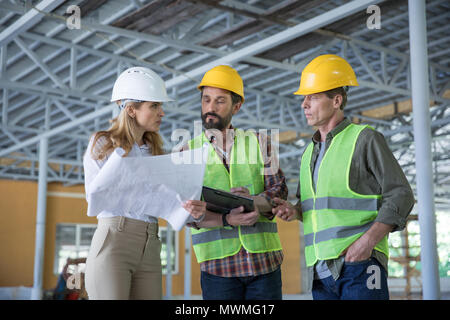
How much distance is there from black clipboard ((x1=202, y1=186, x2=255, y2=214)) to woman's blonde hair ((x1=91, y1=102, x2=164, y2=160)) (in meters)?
0.41

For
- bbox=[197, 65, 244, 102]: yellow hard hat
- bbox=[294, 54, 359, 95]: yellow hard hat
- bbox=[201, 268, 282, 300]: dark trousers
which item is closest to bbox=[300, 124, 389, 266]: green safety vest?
bbox=[294, 54, 359, 95]: yellow hard hat

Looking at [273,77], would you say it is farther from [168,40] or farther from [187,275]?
[187,275]

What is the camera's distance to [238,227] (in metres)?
3.28

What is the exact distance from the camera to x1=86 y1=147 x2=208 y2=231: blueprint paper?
2.39 meters

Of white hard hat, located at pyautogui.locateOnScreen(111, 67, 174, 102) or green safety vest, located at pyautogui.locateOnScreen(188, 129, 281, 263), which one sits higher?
white hard hat, located at pyautogui.locateOnScreen(111, 67, 174, 102)

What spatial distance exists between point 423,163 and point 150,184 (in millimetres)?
3708

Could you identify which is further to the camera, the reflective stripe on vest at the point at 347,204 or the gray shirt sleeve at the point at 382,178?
the reflective stripe on vest at the point at 347,204

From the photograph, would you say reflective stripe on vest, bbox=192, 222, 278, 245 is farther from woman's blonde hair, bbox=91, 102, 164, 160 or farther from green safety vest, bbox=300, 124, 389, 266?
woman's blonde hair, bbox=91, 102, 164, 160

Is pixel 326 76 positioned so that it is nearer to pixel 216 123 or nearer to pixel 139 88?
pixel 216 123

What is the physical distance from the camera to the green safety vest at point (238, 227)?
3.27 metres

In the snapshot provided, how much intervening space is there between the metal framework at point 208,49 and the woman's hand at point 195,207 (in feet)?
15.4

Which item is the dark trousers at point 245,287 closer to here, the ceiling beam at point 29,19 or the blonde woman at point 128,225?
the blonde woman at point 128,225

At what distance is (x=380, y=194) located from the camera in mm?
2822

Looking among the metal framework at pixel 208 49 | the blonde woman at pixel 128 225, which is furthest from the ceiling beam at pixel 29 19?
the blonde woman at pixel 128 225
